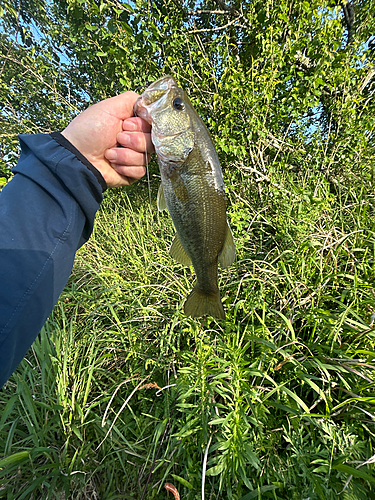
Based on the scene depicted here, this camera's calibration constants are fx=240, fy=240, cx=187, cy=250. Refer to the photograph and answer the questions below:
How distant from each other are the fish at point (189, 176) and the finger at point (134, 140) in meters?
0.16

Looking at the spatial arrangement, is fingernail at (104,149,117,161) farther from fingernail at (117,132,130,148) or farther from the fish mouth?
the fish mouth

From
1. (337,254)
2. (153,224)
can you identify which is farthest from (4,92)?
(337,254)

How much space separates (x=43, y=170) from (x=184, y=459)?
1916mm

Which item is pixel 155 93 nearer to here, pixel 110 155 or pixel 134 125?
pixel 134 125

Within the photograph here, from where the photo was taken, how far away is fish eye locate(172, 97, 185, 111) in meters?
1.46

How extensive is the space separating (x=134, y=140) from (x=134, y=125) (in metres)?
0.10

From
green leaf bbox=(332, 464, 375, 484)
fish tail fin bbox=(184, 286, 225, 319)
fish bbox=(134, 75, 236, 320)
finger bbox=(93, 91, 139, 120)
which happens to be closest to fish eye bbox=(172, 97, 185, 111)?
fish bbox=(134, 75, 236, 320)

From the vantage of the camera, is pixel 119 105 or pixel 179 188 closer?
pixel 179 188

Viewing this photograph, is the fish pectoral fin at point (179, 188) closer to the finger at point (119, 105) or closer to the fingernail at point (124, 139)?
the fingernail at point (124, 139)

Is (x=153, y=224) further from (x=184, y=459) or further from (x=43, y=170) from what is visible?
(x=184, y=459)

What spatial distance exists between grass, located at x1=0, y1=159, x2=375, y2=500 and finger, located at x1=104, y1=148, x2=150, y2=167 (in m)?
1.26

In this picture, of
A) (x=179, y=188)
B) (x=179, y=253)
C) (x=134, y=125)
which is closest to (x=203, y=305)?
(x=179, y=253)

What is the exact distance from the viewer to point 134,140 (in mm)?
1729

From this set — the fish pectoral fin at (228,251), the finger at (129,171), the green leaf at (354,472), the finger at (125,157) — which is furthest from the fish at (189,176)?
the green leaf at (354,472)
